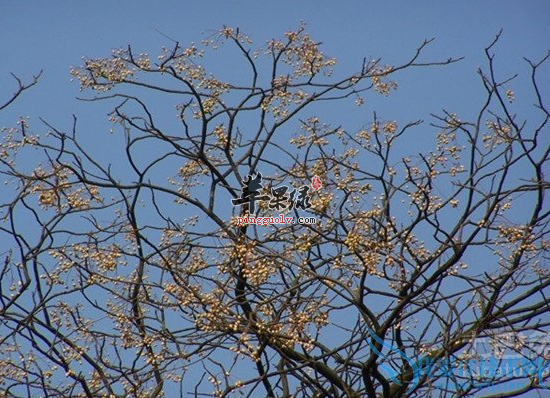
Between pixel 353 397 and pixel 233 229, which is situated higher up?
pixel 233 229

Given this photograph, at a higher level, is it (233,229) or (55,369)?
(233,229)

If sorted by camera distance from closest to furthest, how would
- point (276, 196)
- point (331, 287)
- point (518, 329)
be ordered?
point (331, 287)
point (518, 329)
point (276, 196)

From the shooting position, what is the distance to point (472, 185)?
5738mm

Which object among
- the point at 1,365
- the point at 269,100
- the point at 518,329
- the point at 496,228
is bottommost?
the point at 518,329

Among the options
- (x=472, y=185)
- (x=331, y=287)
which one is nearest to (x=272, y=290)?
(x=331, y=287)

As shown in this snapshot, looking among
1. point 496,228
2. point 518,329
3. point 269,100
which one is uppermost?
A: point 269,100

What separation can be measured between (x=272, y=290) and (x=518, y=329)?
55.0 inches

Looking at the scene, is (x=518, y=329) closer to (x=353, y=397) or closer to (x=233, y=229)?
(x=353, y=397)

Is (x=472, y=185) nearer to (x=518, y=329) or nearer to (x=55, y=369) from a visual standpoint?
(x=518, y=329)

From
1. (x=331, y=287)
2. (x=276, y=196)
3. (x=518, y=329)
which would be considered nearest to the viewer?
(x=331, y=287)

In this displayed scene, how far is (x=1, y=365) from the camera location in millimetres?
5926

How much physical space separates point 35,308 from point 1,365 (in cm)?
45

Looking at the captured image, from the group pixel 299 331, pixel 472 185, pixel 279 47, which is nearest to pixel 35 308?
pixel 299 331

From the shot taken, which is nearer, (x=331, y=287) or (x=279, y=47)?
(x=331, y=287)
